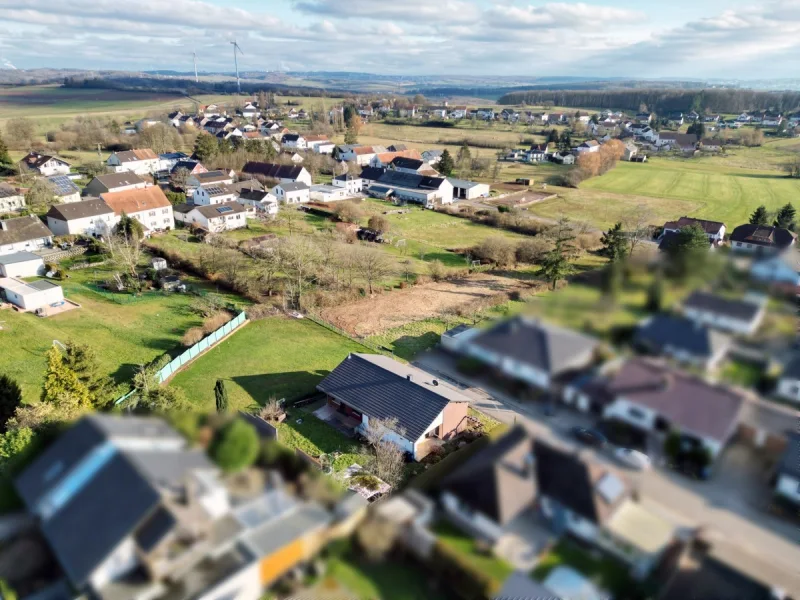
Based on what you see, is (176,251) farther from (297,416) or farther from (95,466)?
(95,466)

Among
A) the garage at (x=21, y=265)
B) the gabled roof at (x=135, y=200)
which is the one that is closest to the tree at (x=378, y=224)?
the gabled roof at (x=135, y=200)

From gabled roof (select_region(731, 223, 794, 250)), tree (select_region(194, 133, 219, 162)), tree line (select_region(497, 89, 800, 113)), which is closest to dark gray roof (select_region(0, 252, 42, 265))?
tree (select_region(194, 133, 219, 162))

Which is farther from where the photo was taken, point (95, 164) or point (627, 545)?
point (95, 164)

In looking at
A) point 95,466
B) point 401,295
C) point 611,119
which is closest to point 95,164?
point 401,295

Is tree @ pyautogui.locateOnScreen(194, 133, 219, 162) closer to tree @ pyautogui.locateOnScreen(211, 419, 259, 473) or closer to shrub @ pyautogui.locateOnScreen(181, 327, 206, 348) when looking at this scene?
shrub @ pyautogui.locateOnScreen(181, 327, 206, 348)

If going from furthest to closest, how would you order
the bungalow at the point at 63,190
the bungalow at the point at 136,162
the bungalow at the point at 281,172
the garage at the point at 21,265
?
the bungalow at the point at 136,162
the bungalow at the point at 281,172
the bungalow at the point at 63,190
the garage at the point at 21,265

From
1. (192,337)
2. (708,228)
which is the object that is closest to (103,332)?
(192,337)

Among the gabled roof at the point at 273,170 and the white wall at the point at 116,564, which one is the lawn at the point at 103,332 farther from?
the gabled roof at the point at 273,170
